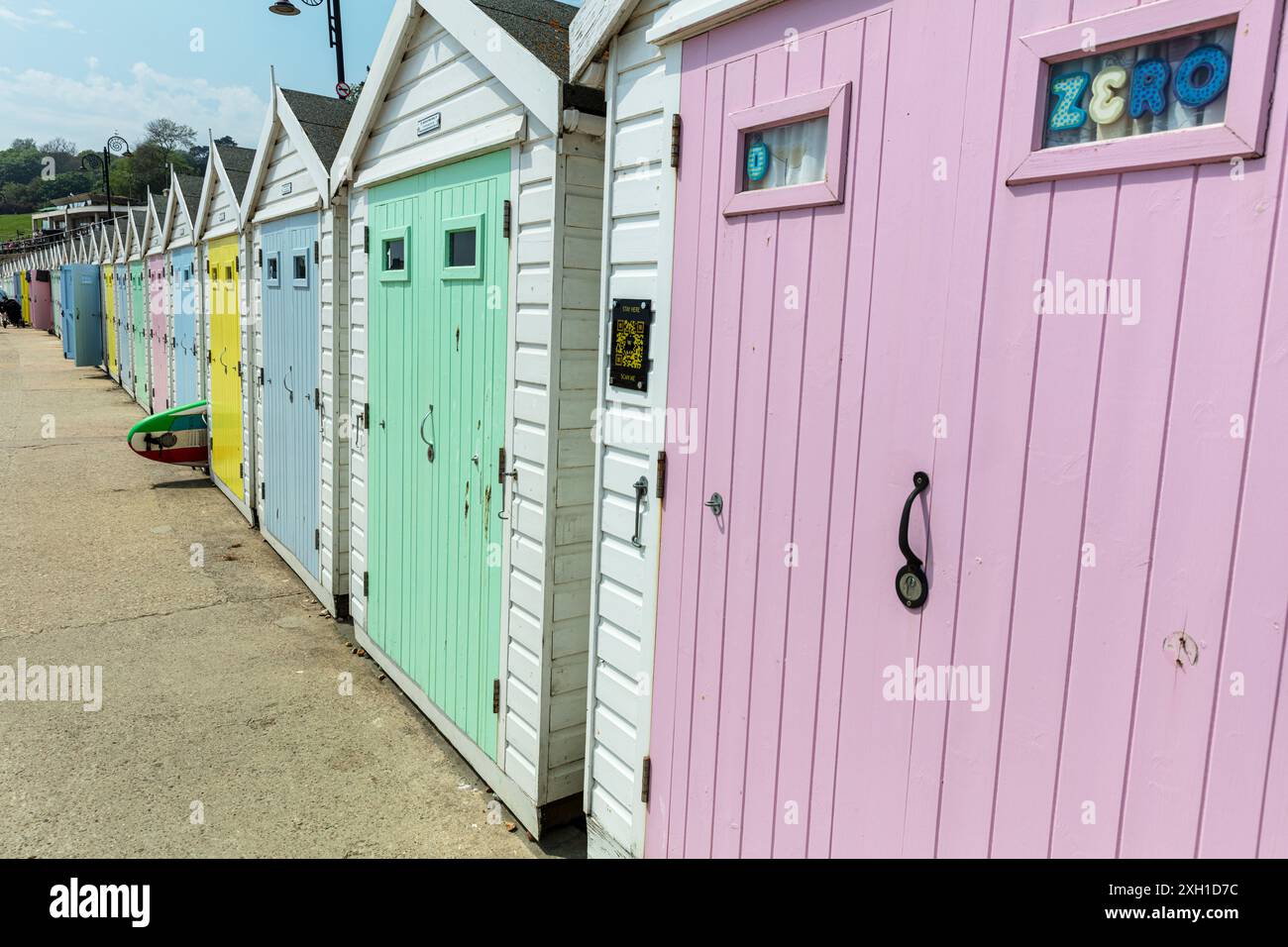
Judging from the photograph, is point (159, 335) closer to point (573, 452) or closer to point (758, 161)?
point (573, 452)

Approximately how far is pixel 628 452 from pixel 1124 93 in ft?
6.38

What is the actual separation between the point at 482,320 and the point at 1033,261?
2.75 meters

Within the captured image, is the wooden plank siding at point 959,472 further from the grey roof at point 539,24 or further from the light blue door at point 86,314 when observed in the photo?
the light blue door at point 86,314

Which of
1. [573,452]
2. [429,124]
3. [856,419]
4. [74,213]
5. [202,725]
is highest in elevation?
[74,213]

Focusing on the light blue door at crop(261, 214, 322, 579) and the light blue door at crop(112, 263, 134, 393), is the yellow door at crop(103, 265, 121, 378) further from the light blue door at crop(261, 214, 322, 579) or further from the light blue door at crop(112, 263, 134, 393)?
the light blue door at crop(261, 214, 322, 579)

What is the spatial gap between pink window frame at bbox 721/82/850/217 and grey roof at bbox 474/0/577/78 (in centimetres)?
121

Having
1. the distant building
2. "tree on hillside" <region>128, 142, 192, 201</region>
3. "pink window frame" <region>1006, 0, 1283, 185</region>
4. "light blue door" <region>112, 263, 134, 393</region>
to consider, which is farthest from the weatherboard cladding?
the distant building

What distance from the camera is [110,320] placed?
20.8m

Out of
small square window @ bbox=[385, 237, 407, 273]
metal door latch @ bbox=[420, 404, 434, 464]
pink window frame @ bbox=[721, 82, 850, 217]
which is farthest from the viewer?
small square window @ bbox=[385, 237, 407, 273]

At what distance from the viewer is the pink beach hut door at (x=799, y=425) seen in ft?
7.43

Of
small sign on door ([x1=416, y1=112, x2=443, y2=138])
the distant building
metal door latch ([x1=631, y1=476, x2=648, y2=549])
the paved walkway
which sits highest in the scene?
the distant building

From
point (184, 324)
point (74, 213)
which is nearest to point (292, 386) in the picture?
point (184, 324)

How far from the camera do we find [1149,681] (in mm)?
1808

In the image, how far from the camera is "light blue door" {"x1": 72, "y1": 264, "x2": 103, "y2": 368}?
22.1 meters
